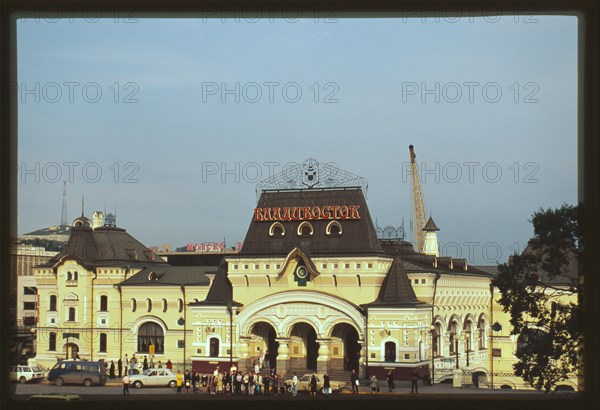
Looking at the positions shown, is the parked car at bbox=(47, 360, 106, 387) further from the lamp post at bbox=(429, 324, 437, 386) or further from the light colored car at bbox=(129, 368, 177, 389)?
the lamp post at bbox=(429, 324, 437, 386)

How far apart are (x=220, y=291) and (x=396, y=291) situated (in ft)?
23.2

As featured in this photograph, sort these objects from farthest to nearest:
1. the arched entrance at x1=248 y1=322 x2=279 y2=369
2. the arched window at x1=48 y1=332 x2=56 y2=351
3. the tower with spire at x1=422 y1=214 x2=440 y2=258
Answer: the tower with spire at x1=422 y1=214 x2=440 y2=258
the arched window at x1=48 y1=332 x2=56 y2=351
the arched entrance at x1=248 y1=322 x2=279 y2=369

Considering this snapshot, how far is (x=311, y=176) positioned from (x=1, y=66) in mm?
23745

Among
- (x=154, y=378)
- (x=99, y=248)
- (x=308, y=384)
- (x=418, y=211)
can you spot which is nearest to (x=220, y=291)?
(x=99, y=248)

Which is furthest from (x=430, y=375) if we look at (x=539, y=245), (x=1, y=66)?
(x=1, y=66)

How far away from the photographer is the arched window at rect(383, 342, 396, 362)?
3322cm

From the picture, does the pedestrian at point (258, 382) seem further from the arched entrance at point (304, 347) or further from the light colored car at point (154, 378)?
the arched entrance at point (304, 347)

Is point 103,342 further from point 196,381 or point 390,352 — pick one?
point 390,352

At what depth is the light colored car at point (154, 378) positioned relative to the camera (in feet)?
96.9

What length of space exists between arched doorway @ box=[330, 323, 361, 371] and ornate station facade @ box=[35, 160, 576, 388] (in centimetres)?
→ 5

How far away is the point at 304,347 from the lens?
36.0 meters

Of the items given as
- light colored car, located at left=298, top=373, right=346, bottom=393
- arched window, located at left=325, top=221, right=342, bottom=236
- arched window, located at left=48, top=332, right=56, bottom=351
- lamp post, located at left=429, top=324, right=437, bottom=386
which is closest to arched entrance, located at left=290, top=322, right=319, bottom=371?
light colored car, located at left=298, top=373, right=346, bottom=393

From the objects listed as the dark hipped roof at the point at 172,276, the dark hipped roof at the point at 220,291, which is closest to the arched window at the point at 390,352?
the dark hipped roof at the point at 220,291

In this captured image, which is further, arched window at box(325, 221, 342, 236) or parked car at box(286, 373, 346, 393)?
arched window at box(325, 221, 342, 236)
